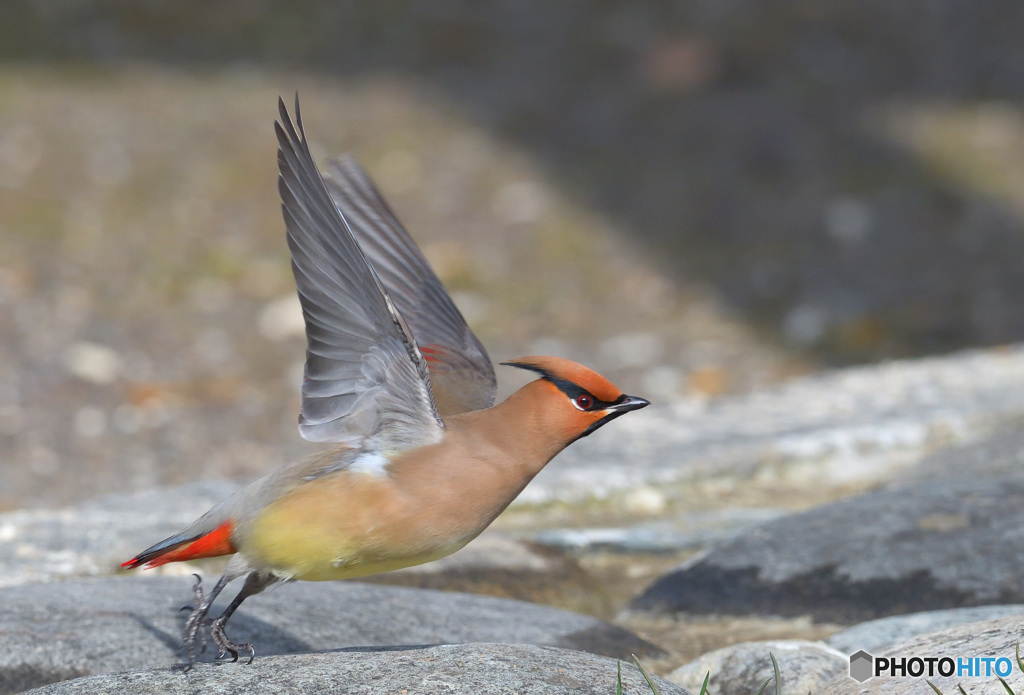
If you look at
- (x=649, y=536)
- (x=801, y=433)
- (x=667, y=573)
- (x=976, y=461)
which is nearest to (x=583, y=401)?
(x=667, y=573)

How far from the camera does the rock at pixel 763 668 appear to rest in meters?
2.54

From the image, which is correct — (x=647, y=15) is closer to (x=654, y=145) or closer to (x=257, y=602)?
(x=654, y=145)

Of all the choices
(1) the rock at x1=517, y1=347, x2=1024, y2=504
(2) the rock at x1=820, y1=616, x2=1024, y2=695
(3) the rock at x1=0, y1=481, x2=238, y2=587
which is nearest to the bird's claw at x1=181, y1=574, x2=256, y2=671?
(3) the rock at x1=0, y1=481, x2=238, y2=587

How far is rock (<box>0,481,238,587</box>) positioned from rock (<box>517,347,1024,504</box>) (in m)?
0.99

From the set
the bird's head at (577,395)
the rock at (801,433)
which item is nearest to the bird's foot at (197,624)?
the bird's head at (577,395)

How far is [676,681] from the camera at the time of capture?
Answer: 2.73m

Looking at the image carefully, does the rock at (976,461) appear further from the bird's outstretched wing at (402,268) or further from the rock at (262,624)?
the bird's outstretched wing at (402,268)

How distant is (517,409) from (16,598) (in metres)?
1.15

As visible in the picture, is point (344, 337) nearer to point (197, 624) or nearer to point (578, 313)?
point (197, 624)

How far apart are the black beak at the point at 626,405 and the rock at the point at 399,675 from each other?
0.46 meters

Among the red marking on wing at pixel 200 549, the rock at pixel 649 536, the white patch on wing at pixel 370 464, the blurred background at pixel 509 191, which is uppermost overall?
the blurred background at pixel 509 191

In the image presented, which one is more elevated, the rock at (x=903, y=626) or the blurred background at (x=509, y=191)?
the blurred background at (x=509, y=191)

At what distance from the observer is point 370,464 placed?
2.46m

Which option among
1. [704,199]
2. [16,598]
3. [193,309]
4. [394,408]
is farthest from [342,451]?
[704,199]
